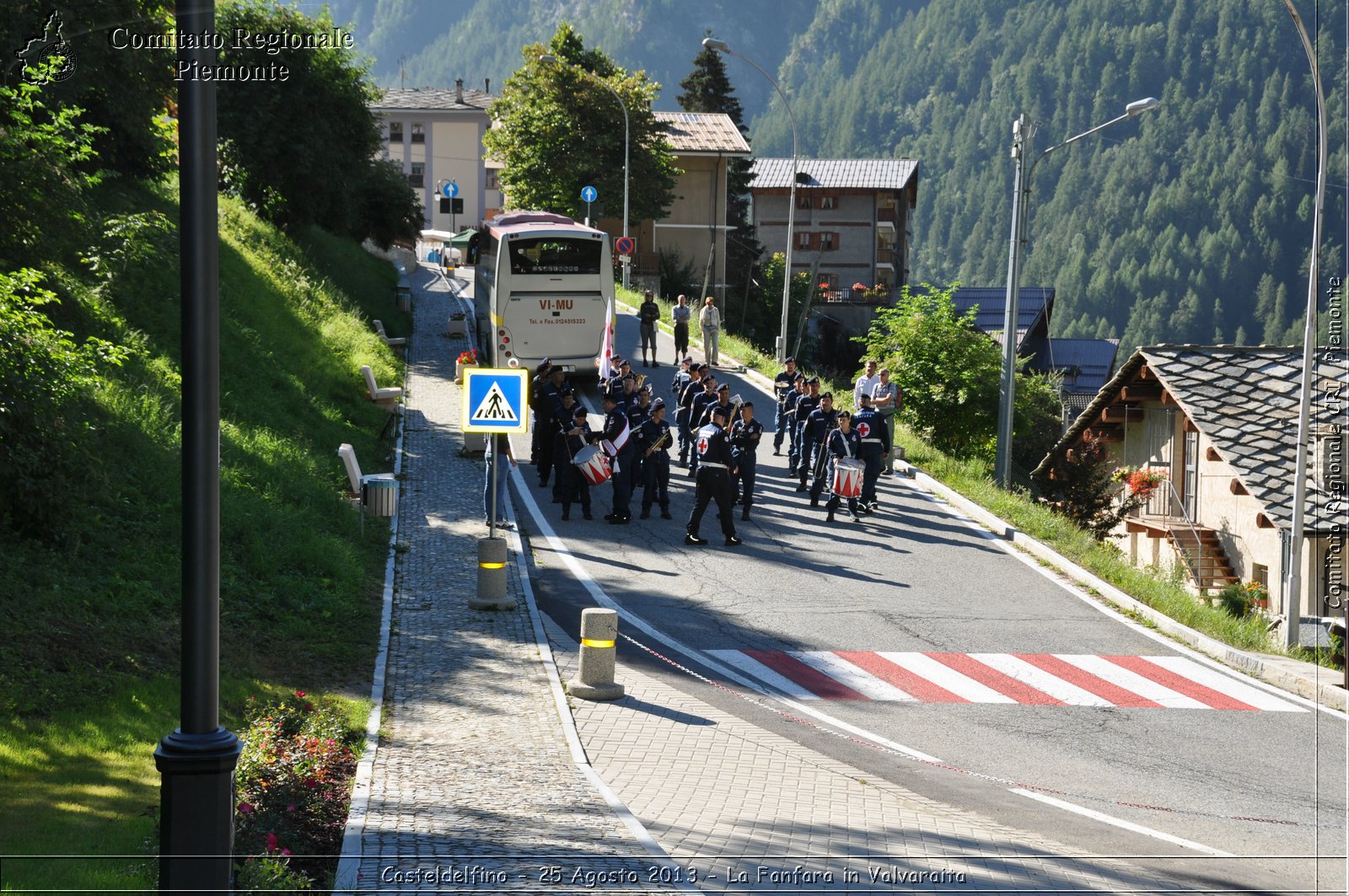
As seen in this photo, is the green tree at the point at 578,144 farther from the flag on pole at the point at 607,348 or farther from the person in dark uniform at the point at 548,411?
the person in dark uniform at the point at 548,411

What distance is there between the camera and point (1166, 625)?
1546cm

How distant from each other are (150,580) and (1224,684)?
10517mm

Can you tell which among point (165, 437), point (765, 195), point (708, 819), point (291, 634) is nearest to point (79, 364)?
point (291, 634)

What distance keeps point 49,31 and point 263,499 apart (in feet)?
18.5

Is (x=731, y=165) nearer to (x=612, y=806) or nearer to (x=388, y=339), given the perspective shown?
(x=388, y=339)

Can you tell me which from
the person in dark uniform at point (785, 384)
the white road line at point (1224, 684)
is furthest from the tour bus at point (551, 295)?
the white road line at point (1224, 684)

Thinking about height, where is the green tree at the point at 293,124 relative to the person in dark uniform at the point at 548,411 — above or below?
above

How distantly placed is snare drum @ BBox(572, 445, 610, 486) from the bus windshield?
991 centimetres

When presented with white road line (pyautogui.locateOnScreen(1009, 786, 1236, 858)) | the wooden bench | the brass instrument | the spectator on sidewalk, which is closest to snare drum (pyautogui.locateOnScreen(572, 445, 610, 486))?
the brass instrument

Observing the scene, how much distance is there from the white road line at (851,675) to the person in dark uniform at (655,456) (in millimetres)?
5599

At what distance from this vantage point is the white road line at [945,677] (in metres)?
12.4

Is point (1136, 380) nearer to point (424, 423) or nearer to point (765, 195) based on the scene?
point (424, 423)

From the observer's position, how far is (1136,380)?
1187 inches

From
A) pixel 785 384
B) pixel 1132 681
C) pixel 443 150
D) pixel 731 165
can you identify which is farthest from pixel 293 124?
pixel 443 150
